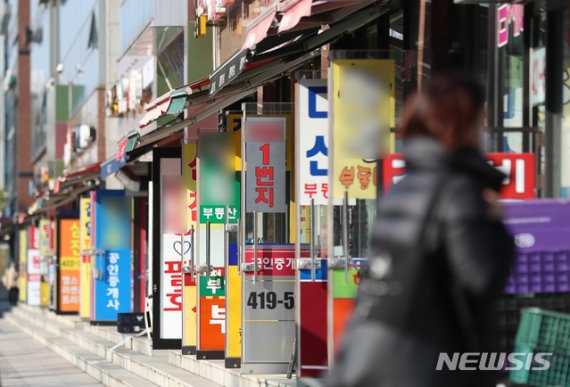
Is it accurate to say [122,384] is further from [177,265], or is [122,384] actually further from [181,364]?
[177,265]

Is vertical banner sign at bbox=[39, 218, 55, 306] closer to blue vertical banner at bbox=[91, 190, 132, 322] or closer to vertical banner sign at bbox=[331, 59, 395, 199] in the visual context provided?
blue vertical banner at bbox=[91, 190, 132, 322]

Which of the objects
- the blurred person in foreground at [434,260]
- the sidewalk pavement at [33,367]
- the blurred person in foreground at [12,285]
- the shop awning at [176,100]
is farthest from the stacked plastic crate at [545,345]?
the blurred person in foreground at [12,285]

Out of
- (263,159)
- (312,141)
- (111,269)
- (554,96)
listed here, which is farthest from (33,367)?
(554,96)

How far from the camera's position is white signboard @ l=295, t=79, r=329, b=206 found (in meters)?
12.1

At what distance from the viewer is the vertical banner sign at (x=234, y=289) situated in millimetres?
15648

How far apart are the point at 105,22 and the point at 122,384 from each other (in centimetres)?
1911

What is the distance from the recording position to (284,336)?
1459 centimetres

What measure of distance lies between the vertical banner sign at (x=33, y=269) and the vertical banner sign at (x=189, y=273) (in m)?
32.0

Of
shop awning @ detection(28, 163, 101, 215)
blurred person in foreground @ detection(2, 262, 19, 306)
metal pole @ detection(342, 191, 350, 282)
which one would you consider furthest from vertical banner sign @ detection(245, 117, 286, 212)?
blurred person in foreground @ detection(2, 262, 19, 306)

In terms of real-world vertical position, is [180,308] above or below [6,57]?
below

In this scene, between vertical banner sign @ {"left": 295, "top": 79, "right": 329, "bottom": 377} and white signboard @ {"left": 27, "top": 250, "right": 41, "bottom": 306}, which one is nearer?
vertical banner sign @ {"left": 295, "top": 79, "right": 329, "bottom": 377}

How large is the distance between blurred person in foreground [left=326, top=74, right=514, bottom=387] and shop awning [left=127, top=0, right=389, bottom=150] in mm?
6847

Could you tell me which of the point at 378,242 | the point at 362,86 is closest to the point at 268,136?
the point at 362,86

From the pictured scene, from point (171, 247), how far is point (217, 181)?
355 centimetres
